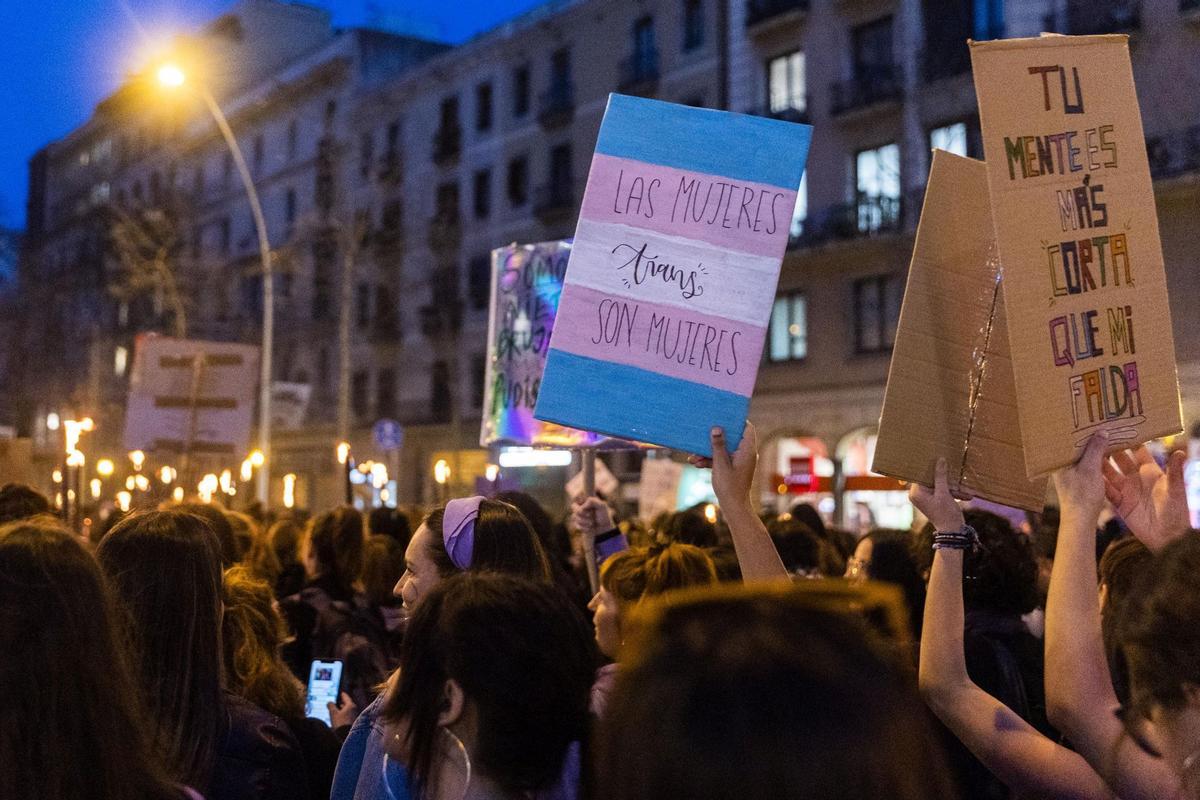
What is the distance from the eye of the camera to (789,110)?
27172 mm

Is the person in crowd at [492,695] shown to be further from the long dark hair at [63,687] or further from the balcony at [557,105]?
the balcony at [557,105]

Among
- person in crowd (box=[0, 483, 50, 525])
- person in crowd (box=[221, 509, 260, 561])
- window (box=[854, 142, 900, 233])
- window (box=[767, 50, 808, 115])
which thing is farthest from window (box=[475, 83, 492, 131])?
person in crowd (box=[0, 483, 50, 525])

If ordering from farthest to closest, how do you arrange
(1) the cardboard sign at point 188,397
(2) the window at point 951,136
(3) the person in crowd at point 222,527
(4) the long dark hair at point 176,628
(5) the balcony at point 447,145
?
(5) the balcony at point 447,145
(2) the window at point 951,136
(1) the cardboard sign at point 188,397
(3) the person in crowd at point 222,527
(4) the long dark hair at point 176,628

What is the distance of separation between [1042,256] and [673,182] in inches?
51.3

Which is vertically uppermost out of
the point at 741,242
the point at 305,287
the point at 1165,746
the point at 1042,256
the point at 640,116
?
the point at 305,287

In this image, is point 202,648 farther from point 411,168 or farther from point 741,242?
point 411,168

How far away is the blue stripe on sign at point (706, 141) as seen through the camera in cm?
409

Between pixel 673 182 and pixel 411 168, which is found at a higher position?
pixel 411 168

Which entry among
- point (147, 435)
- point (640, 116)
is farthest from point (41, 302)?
point (640, 116)

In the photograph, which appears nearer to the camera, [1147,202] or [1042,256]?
[1042,256]

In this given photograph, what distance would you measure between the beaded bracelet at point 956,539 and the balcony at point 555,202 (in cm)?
3113

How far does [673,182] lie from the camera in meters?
4.16

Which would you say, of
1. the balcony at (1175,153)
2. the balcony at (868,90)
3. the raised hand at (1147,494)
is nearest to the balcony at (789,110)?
the balcony at (868,90)

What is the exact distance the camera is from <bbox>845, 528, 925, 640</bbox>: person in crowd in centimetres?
465
